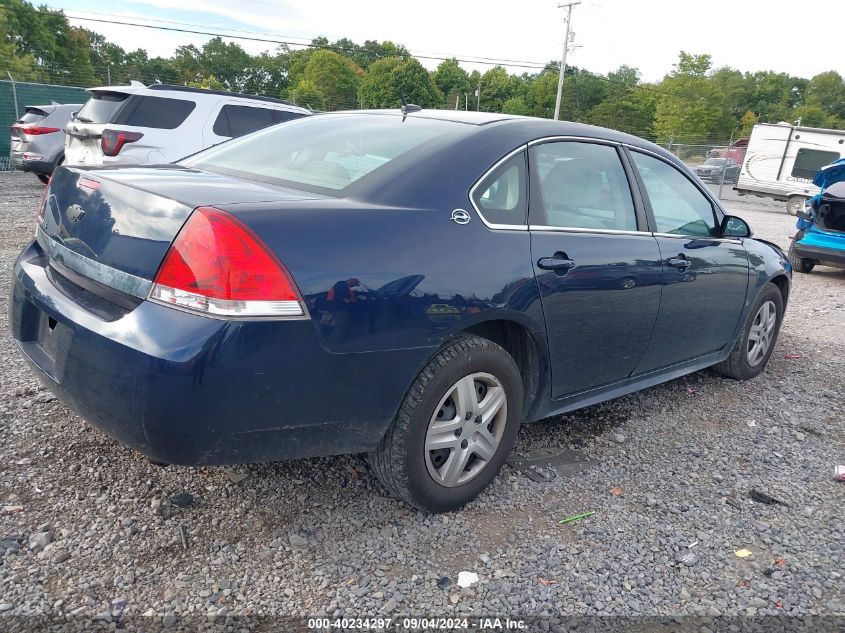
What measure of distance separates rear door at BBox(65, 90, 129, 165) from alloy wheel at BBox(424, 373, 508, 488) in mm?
7489

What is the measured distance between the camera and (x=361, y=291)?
218 centimetres

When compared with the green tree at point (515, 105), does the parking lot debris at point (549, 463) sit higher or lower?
lower

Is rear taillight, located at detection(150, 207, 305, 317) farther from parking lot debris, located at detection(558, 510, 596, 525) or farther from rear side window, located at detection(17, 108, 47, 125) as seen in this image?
rear side window, located at detection(17, 108, 47, 125)

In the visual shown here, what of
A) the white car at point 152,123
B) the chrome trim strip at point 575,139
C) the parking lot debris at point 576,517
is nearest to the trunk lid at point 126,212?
the chrome trim strip at point 575,139

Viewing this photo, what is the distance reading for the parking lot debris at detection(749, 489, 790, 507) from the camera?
10.1 feet

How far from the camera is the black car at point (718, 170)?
2956 cm

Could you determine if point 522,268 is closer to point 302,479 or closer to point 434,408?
point 434,408

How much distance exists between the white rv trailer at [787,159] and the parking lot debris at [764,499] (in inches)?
901

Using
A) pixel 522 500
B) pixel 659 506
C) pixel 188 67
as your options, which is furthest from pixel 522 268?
pixel 188 67

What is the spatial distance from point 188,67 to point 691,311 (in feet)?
316

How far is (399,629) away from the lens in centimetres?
208

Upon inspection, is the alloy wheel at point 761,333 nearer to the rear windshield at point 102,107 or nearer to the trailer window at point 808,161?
the rear windshield at point 102,107

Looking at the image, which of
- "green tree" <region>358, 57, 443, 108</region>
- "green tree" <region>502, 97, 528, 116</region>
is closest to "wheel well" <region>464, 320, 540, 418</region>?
"green tree" <region>358, 57, 443, 108</region>

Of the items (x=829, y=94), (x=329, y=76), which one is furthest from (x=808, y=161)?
(x=829, y=94)
